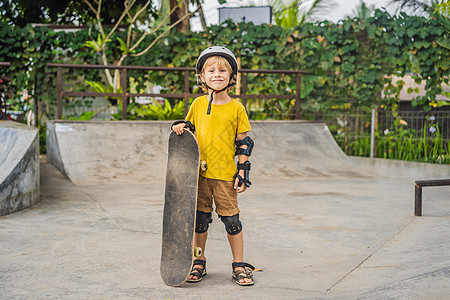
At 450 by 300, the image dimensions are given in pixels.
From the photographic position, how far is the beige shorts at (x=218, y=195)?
289 centimetres

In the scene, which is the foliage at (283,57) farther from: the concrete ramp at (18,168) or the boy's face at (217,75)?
the boy's face at (217,75)

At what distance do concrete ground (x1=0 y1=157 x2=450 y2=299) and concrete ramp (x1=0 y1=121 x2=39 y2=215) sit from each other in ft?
0.48

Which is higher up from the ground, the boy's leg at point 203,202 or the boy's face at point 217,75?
the boy's face at point 217,75

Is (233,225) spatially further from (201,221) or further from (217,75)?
(217,75)

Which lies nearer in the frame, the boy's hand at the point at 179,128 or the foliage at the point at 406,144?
the boy's hand at the point at 179,128

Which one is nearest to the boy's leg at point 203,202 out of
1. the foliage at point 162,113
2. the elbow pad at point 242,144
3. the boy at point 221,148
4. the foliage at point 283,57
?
the boy at point 221,148

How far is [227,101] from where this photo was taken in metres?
2.95

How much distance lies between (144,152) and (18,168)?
8.92 ft

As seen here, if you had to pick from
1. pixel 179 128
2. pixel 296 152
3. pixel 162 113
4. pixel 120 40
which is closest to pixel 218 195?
pixel 179 128

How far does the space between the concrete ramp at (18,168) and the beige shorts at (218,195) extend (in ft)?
7.85

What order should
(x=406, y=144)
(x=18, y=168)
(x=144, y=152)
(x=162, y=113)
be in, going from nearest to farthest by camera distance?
(x=18, y=168) → (x=144, y=152) → (x=162, y=113) → (x=406, y=144)

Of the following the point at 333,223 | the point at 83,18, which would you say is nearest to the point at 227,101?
the point at 333,223

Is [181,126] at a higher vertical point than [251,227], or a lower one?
higher

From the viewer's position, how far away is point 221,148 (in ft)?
9.46
